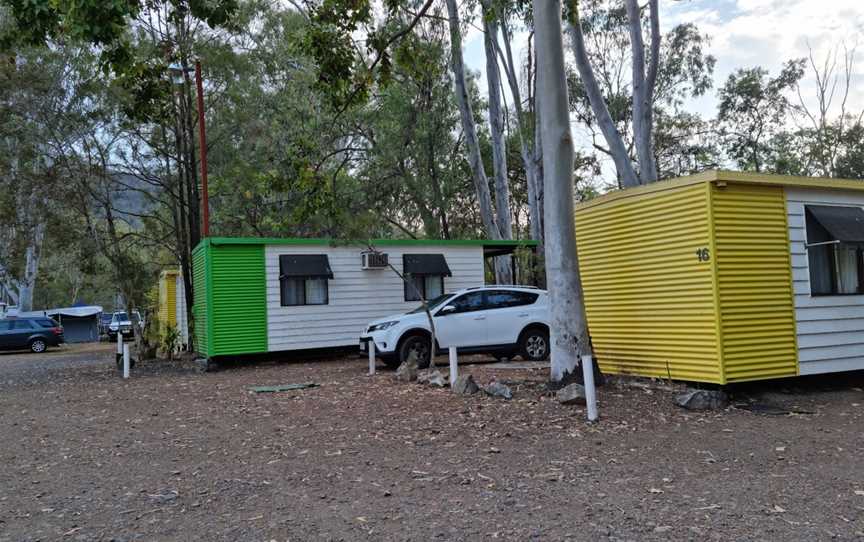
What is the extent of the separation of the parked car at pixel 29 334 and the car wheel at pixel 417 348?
20802mm

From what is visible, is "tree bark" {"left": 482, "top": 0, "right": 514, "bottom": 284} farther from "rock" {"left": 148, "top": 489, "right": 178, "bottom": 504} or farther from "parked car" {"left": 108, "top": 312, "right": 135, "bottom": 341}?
"parked car" {"left": 108, "top": 312, "right": 135, "bottom": 341}

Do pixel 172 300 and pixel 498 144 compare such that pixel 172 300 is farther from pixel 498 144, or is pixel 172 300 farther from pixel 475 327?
pixel 475 327

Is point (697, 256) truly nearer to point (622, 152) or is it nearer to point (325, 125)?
point (622, 152)

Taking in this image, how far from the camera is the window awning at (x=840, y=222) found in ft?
28.7

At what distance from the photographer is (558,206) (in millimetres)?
8766

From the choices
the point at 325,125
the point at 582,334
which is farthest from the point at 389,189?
the point at 582,334

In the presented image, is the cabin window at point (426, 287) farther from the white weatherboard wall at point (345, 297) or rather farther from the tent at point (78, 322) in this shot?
the tent at point (78, 322)

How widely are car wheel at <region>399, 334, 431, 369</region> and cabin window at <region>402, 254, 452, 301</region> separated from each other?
307 cm

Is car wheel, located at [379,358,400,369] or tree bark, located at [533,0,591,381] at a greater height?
tree bark, located at [533,0,591,381]

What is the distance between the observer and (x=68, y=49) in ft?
58.2

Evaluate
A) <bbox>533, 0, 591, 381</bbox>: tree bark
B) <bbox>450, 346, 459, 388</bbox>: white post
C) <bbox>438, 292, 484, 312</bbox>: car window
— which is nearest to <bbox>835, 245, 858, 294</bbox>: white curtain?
<bbox>533, 0, 591, 381</bbox>: tree bark

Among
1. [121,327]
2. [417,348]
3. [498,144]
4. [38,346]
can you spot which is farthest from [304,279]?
[121,327]

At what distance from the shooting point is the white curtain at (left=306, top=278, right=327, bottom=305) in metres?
15.1

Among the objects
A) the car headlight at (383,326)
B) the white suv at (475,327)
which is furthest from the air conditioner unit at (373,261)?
the car headlight at (383,326)
